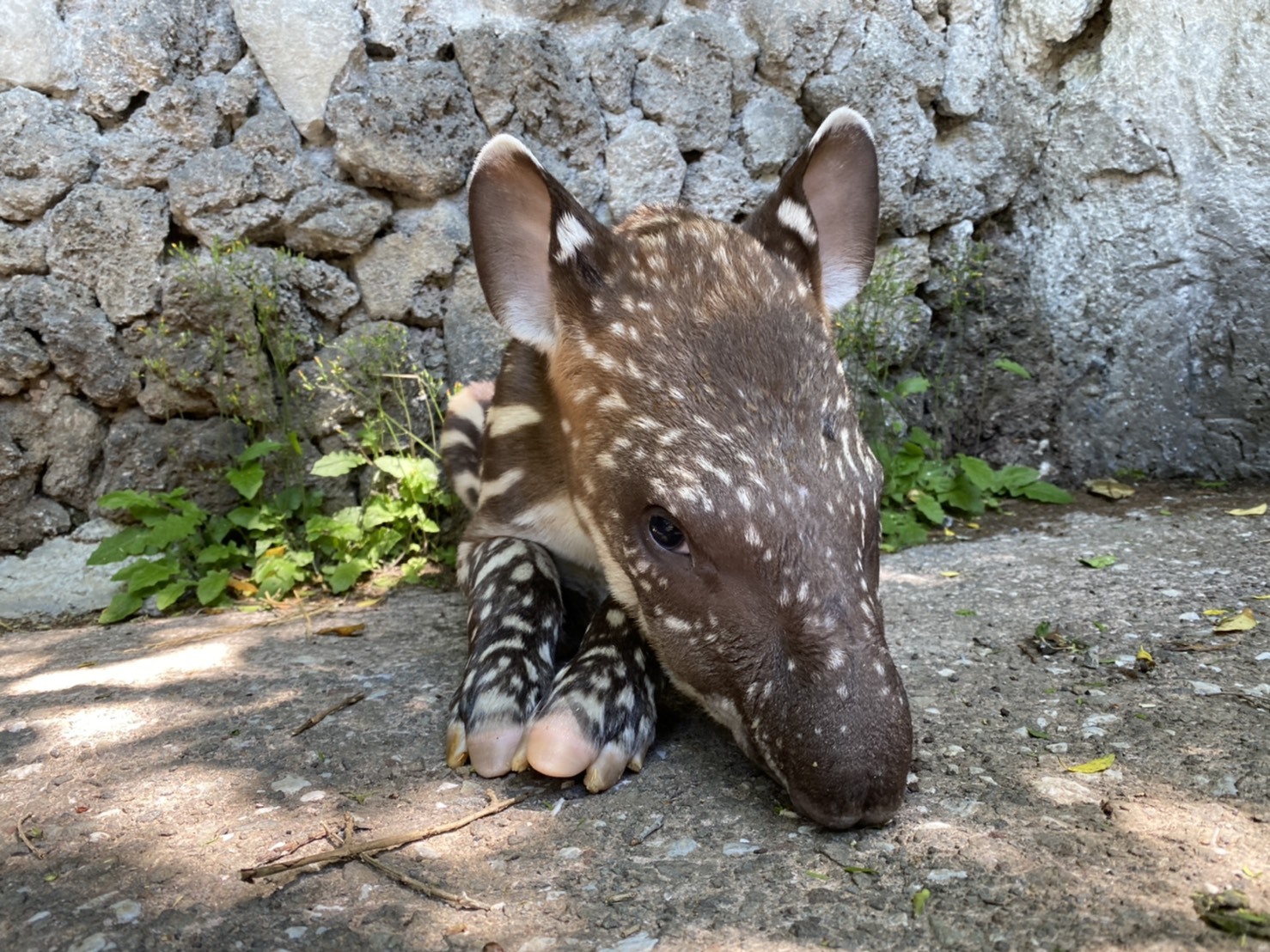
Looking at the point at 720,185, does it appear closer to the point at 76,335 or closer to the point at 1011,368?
the point at 1011,368

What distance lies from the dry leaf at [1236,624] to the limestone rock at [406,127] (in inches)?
145

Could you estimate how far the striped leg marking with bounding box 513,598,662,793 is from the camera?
89.2 inches

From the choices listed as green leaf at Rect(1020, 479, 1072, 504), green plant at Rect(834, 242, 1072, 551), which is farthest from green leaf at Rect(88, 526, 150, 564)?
green leaf at Rect(1020, 479, 1072, 504)

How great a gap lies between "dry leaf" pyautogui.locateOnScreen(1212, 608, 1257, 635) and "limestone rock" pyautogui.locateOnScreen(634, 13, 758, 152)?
327 cm

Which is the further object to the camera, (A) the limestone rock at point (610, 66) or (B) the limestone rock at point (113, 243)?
(A) the limestone rock at point (610, 66)

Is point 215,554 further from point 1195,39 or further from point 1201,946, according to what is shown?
point 1195,39

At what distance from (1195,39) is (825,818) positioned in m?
4.93

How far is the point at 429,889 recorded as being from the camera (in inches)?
72.2

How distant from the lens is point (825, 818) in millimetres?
1972

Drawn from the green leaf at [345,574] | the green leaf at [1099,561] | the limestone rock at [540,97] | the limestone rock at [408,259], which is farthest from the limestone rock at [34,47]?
the green leaf at [1099,561]

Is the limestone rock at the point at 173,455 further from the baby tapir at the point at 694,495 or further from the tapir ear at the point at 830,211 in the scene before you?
the tapir ear at the point at 830,211

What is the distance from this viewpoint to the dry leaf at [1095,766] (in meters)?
2.20

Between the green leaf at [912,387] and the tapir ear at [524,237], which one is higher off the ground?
the tapir ear at [524,237]

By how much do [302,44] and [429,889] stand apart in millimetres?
3971
